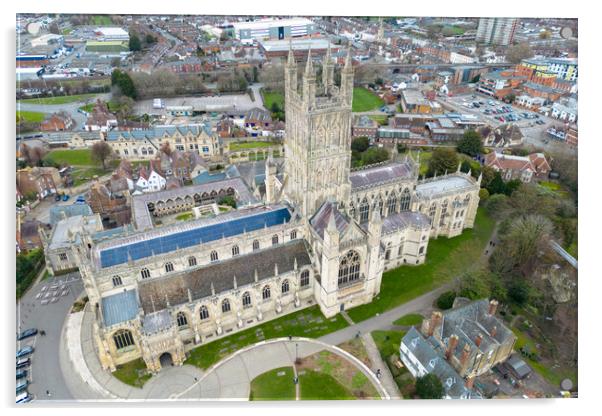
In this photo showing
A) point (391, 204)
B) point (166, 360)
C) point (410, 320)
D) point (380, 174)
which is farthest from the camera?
point (391, 204)

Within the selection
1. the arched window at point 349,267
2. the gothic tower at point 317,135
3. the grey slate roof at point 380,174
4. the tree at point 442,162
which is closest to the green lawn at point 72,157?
the gothic tower at point 317,135

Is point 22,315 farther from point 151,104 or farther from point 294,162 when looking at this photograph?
point 151,104

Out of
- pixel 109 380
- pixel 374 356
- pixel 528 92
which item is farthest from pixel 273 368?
pixel 528 92

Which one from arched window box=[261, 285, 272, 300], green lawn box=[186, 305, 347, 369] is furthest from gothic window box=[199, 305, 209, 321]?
arched window box=[261, 285, 272, 300]

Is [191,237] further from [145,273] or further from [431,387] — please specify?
[431,387]

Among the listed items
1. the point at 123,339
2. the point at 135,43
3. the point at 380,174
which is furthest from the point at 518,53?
the point at 135,43

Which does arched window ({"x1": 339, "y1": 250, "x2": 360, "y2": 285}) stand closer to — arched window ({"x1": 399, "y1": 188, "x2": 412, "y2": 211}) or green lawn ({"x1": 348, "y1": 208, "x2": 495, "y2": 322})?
green lawn ({"x1": 348, "y1": 208, "x2": 495, "y2": 322})
